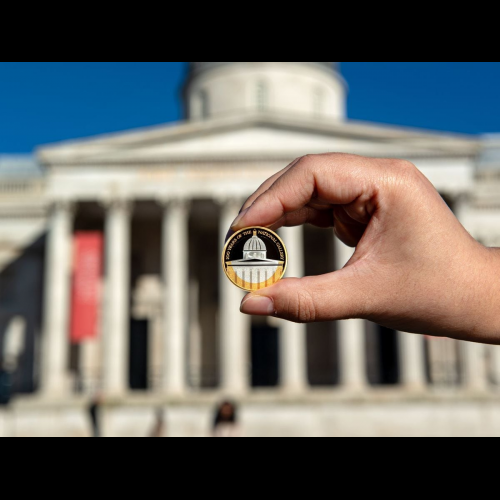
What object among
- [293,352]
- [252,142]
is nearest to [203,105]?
[252,142]

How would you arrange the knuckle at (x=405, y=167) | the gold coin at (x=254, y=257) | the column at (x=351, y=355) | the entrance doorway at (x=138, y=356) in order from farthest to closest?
the entrance doorway at (x=138, y=356)
the column at (x=351, y=355)
the gold coin at (x=254, y=257)
the knuckle at (x=405, y=167)

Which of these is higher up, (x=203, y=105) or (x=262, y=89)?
(x=262, y=89)

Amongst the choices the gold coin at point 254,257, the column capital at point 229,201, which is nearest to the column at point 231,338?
the column capital at point 229,201

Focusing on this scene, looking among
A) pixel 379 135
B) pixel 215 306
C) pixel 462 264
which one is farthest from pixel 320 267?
pixel 462 264

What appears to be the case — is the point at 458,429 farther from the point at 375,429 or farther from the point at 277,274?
the point at 277,274

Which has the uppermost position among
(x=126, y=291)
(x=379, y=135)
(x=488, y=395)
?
(x=379, y=135)

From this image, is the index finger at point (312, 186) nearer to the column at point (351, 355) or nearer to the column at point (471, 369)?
the column at point (351, 355)

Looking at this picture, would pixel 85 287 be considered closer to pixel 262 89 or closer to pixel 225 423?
pixel 225 423
